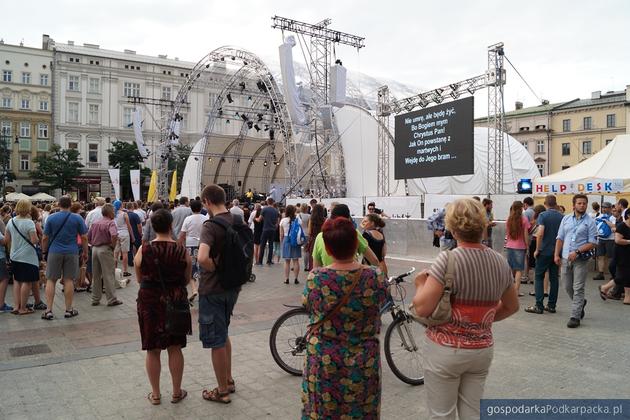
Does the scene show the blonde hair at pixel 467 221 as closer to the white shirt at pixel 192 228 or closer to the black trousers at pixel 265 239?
the white shirt at pixel 192 228

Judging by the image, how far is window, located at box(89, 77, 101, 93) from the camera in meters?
58.2

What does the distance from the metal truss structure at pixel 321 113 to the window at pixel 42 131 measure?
44.9m

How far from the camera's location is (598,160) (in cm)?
1553

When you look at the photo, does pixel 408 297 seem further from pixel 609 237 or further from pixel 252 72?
pixel 252 72

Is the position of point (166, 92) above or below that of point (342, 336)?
above

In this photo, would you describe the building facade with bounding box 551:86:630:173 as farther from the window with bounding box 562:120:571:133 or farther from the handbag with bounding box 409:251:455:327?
the handbag with bounding box 409:251:455:327

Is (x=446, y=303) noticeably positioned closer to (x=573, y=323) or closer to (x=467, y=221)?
(x=467, y=221)

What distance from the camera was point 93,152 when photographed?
2311 inches

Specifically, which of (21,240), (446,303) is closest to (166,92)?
(21,240)

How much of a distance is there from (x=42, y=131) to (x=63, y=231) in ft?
198

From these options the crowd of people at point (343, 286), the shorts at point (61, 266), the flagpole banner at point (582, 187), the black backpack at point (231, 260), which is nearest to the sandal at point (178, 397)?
the crowd of people at point (343, 286)

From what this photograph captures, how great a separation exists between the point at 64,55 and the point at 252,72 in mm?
37804

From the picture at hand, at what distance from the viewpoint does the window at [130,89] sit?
5978 centimetres

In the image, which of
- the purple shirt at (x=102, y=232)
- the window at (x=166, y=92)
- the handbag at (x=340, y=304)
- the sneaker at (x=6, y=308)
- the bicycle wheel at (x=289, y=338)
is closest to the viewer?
the handbag at (x=340, y=304)
